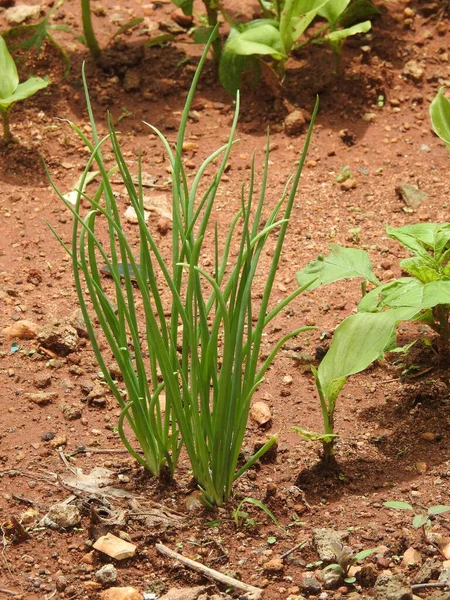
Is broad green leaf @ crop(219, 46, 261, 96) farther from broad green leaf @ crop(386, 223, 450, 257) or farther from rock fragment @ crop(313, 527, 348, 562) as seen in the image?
rock fragment @ crop(313, 527, 348, 562)

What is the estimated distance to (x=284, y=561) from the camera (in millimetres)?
1490

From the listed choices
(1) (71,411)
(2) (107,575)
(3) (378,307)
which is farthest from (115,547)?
(3) (378,307)

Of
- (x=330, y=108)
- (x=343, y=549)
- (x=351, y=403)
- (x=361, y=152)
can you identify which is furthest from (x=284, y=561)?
(x=330, y=108)

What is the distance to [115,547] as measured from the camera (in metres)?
1.49

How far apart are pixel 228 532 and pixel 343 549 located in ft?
0.72

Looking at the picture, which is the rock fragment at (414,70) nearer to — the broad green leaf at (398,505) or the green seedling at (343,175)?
the green seedling at (343,175)

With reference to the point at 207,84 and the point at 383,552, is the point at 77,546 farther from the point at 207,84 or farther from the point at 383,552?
the point at 207,84

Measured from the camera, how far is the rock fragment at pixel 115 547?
1482 millimetres

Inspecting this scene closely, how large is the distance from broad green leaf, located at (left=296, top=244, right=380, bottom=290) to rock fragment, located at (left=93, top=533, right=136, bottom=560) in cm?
69

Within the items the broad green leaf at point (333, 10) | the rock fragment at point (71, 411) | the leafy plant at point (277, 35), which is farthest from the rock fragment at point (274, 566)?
the broad green leaf at point (333, 10)

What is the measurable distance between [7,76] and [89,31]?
46 centimetres

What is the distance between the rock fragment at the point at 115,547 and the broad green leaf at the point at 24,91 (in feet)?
5.14

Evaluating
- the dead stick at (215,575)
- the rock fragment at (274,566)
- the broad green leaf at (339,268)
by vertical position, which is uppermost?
the broad green leaf at (339,268)

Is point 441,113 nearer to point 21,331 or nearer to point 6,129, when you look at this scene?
point 21,331
